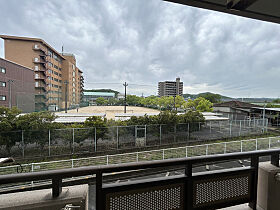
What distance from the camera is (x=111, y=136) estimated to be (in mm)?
3973

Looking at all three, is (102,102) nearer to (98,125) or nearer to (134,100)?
(134,100)

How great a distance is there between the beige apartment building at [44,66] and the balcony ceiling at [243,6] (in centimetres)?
527

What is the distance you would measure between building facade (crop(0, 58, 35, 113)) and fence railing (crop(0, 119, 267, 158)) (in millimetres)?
993

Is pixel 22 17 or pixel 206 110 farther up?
pixel 22 17

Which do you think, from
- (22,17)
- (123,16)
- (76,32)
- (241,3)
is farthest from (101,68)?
(241,3)

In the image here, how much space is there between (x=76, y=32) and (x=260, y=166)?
4.02 metres

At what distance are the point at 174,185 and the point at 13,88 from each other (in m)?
4.82

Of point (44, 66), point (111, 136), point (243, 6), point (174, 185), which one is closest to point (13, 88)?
point (111, 136)

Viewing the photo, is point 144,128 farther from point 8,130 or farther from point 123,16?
point 8,130

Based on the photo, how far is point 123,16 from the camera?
9.39ft

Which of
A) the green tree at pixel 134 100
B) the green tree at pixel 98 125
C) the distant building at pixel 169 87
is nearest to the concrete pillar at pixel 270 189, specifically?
the green tree at pixel 98 125

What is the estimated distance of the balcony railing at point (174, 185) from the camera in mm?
497

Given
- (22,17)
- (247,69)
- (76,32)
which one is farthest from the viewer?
(247,69)

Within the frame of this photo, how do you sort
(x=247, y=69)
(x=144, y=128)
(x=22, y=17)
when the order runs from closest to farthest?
(x=22, y=17), (x=247, y=69), (x=144, y=128)
